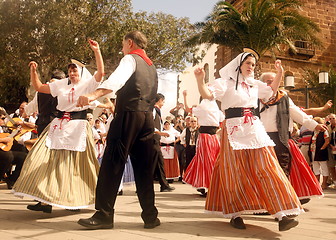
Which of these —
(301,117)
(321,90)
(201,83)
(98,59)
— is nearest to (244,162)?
(201,83)

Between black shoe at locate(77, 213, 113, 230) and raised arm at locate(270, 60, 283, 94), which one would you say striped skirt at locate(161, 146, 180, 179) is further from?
black shoe at locate(77, 213, 113, 230)

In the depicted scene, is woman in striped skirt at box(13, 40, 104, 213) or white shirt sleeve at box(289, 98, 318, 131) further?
white shirt sleeve at box(289, 98, 318, 131)

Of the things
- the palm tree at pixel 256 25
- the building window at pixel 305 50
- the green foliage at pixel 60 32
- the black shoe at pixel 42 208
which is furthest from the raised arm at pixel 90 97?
the building window at pixel 305 50

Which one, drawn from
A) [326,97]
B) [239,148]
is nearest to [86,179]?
[239,148]

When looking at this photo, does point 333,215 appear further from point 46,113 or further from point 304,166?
point 46,113

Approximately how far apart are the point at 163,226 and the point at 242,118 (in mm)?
1397

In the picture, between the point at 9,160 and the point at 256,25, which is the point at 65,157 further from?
the point at 256,25

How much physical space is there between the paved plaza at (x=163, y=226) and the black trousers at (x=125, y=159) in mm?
245

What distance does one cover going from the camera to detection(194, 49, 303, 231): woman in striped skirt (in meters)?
3.93

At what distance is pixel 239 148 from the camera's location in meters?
4.22

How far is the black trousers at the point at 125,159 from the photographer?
392cm

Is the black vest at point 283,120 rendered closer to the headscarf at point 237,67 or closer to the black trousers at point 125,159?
the headscarf at point 237,67

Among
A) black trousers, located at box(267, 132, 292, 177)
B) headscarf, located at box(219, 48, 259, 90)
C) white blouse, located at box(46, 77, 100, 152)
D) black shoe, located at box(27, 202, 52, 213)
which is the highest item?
headscarf, located at box(219, 48, 259, 90)

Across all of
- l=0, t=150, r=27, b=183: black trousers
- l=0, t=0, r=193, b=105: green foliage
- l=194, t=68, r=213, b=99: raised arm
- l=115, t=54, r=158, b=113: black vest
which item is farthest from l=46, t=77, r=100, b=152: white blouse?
l=0, t=0, r=193, b=105: green foliage
